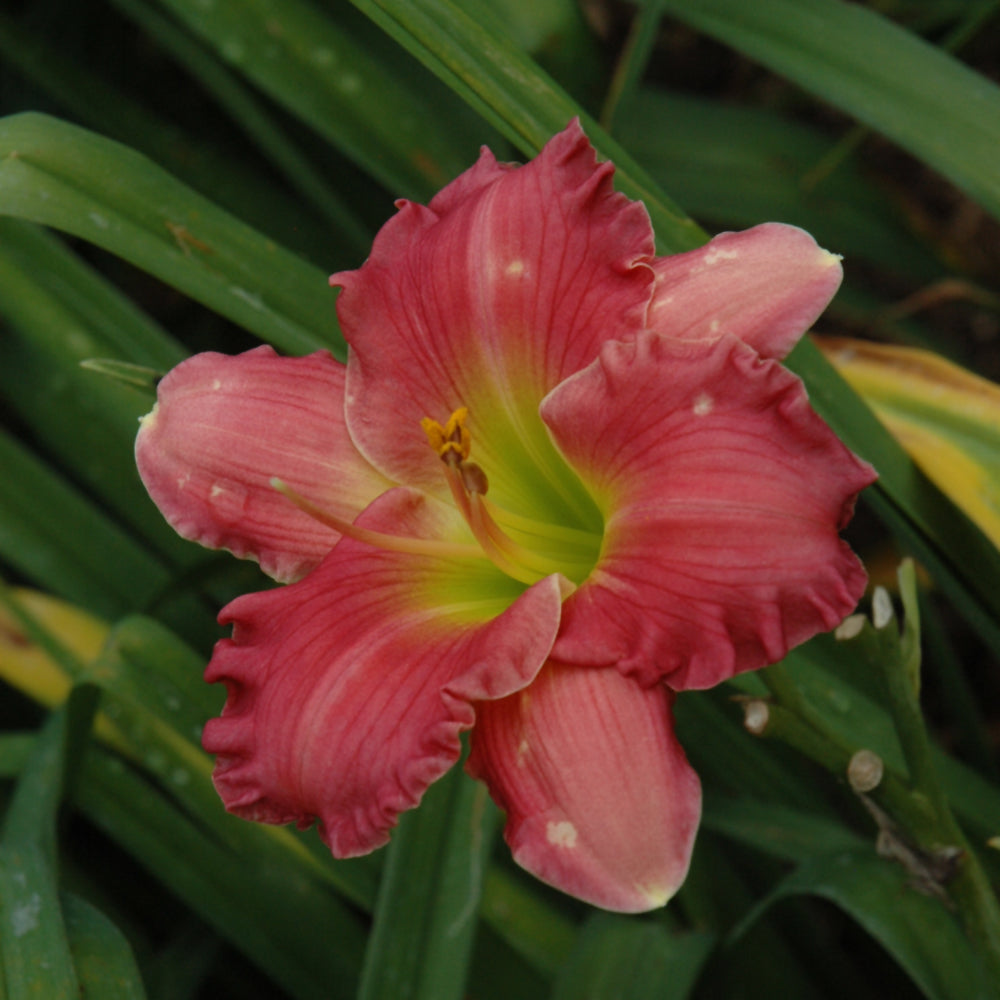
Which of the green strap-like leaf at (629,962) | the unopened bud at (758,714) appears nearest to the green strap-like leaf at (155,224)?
the unopened bud at (758,714)

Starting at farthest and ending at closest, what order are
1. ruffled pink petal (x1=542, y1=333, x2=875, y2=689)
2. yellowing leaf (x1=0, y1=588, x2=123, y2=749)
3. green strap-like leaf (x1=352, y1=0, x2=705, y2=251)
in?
yellowing leaf (x1=0, y1=588, x2=123, y2=749)
green strap-like leaf (x1=352, y1=0, x2=705, y2=251)
ruffled pink petal (x1=542, y1=333, x2=875, y2=689)

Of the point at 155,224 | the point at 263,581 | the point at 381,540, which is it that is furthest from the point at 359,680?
the point at 263,581

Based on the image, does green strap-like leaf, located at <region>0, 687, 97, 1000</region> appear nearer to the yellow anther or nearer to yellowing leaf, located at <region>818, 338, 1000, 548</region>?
the yellow anther

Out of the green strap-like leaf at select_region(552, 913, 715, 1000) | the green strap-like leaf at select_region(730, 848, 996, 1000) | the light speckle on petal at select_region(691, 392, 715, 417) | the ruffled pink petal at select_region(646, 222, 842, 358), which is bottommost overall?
the green strap-like leaf at select_region(552, 913, 715, 1000)

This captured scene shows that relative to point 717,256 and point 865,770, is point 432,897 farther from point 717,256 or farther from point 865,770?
point 717,256

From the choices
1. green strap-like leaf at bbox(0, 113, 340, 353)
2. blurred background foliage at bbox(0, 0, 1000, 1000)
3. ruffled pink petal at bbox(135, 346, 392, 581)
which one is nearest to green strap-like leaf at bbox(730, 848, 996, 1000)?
blurred background foliage at bbox(0, 0, 1000, 1000)

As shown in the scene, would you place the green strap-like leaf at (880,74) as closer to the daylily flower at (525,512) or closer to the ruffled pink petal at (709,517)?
the daylily flower at (525,512)
